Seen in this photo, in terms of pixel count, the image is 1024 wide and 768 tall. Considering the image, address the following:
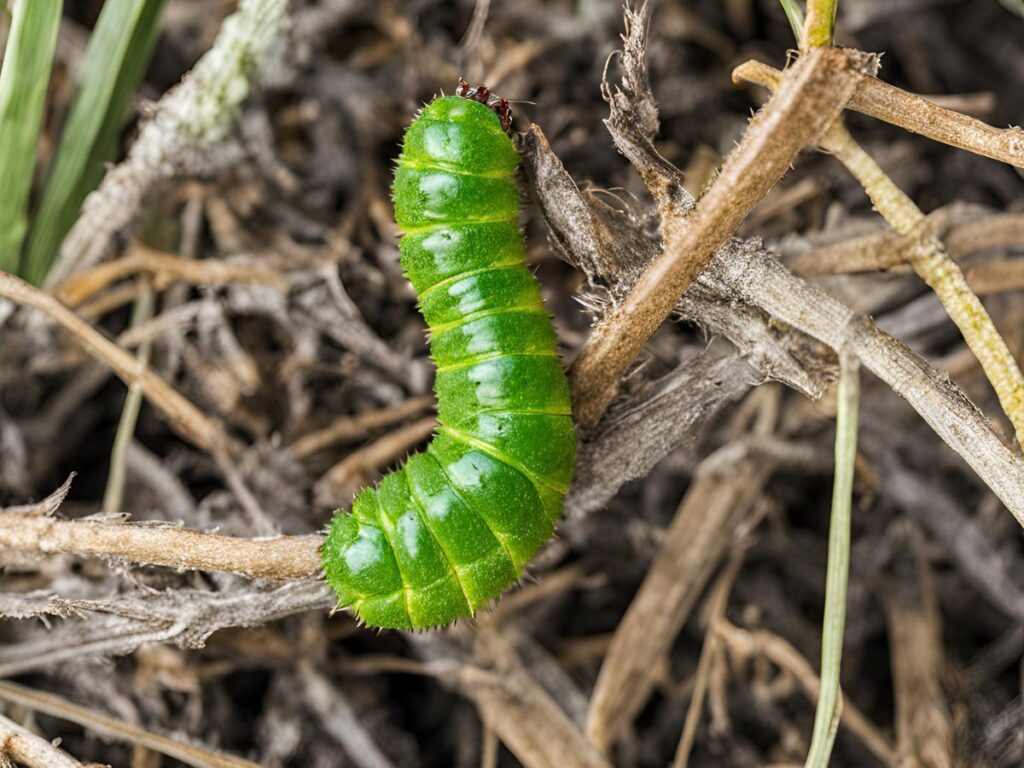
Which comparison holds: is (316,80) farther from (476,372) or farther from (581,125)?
(476,372)

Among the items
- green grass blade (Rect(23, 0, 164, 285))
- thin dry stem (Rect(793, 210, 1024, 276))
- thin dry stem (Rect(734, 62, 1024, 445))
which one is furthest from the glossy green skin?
green grass blade (Rect(23, 0, 164, 285))

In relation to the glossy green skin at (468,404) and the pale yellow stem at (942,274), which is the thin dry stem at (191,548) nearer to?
the glossy green skin at (468,404)

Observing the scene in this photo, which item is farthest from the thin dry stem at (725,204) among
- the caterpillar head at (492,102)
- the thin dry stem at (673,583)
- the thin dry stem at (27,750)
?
the thin dry stem at (27,750)

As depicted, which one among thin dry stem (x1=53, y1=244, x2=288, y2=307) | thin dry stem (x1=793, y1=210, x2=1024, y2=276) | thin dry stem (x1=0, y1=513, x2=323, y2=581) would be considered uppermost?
thin dry stem (x1=53, y1=244, x2=288, y2=307)

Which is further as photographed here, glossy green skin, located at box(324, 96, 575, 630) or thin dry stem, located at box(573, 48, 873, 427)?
glossy green skin, located at box(324, 96, 575, 630)

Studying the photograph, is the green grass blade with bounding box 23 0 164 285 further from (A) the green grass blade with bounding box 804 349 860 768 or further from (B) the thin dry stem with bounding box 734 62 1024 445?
(A) the green grass blade with bounding box 804 349 860 768

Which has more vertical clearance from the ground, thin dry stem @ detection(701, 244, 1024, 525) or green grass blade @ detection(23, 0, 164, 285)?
green grass blade @ detection(23, 0, 164, 285)
